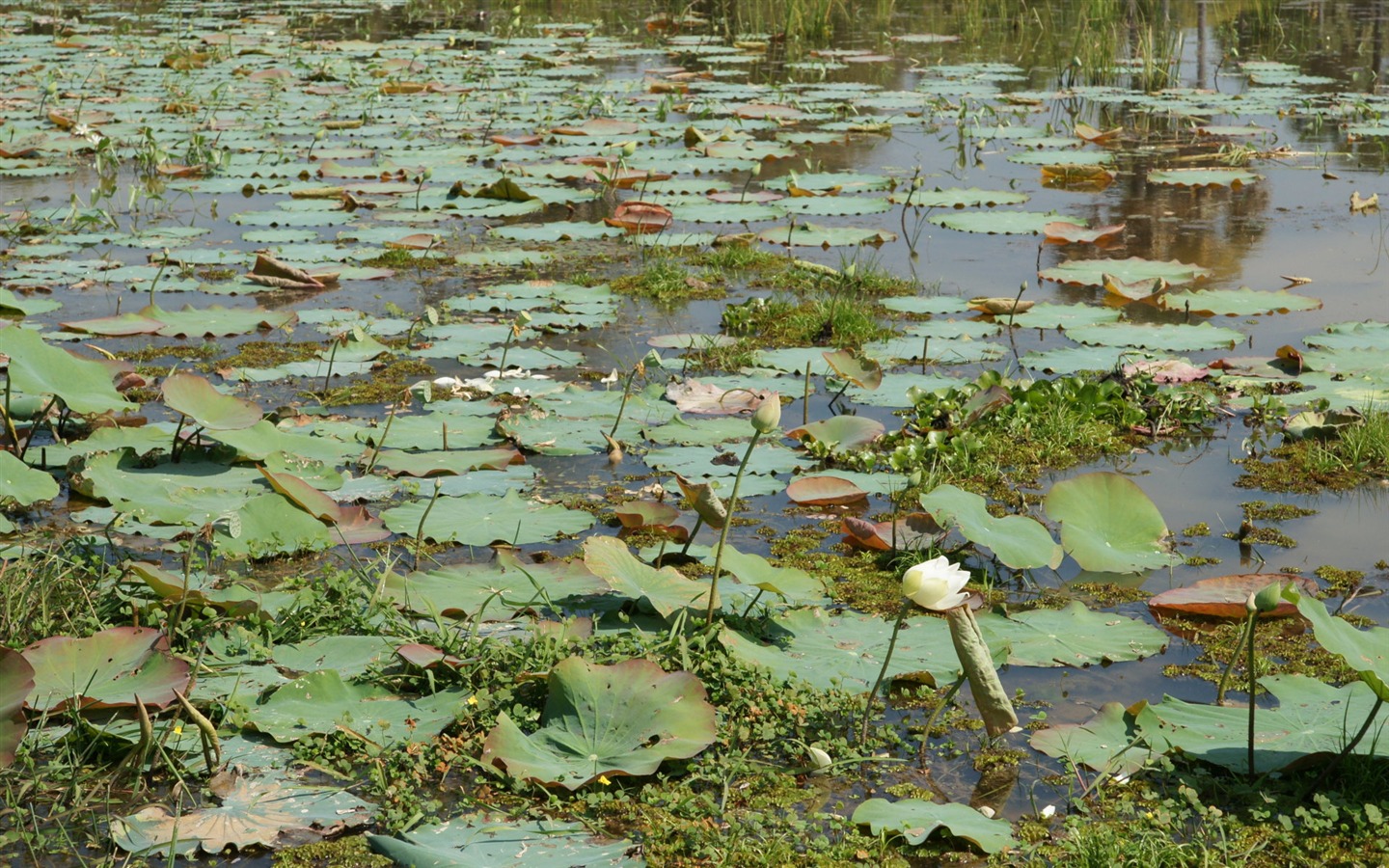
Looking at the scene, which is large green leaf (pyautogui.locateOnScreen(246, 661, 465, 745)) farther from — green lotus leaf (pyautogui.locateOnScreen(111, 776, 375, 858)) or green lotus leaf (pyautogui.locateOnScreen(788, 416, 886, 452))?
green lotus leaf (pyautogui.locateOnScreen(788, 416, 886, 452))

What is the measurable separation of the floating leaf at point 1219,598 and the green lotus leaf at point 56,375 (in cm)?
229

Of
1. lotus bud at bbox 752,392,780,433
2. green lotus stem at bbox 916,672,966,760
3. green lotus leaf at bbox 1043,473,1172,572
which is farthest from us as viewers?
green lotus leaf at bbox 1043,473,1172,572

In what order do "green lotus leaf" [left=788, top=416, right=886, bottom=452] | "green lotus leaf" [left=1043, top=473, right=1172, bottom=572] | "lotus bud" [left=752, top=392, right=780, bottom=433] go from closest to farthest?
"lotus bud" [left=752, top=392, right=780, bottom=433] → "green lotus leaf" [left=1043, top=473, right=1172, bottom=572] → "green lotus leaf" [left=788, top=416, right=886, bottom=452]

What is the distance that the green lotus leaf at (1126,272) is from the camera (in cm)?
464

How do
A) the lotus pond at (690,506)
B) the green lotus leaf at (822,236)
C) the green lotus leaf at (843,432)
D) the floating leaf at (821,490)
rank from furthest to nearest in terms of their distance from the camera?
the green lotus leaf at (822,236), the green lotus leaf at (843,432), the floating leaf at (821,490), the lotus pond at (690,506)

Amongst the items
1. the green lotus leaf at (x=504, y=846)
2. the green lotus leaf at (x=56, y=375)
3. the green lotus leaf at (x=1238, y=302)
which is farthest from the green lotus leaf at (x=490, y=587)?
the green lotus leaf at (x=1238, y=302)

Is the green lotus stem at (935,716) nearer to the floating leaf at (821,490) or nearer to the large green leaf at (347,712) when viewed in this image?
the large green leaf at (347,712)

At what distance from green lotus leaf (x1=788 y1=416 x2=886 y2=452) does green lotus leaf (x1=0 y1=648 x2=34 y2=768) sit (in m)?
1.92

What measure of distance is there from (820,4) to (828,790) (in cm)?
1090

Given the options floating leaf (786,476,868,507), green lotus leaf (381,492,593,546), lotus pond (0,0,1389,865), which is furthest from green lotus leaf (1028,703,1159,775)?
green lotus leaf (381,492,593,546)

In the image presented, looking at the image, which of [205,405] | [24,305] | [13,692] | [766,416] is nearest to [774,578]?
[766,416]

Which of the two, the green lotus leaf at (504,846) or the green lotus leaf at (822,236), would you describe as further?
the green lotus leaf at (822,236)

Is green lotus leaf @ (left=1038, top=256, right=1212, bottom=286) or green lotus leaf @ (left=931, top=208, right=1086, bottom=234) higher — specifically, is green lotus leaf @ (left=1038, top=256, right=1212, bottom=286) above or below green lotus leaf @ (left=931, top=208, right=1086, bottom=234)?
below

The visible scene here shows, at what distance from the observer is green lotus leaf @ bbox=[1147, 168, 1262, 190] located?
6281 mm
